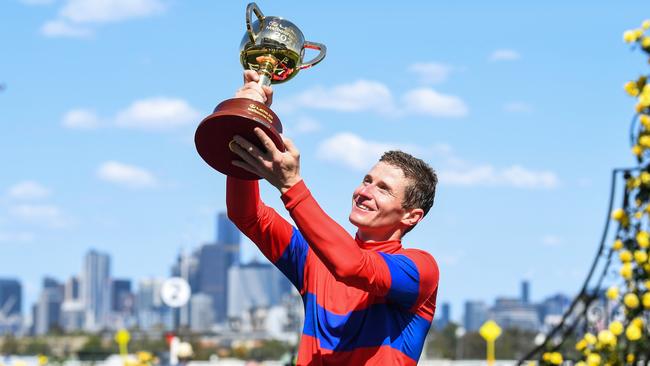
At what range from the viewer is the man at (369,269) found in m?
3.92

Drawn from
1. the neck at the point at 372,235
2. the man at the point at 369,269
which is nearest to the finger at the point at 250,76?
the man at the point at 369,269

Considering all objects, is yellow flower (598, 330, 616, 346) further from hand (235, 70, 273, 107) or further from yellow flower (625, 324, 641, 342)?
hand (235, 70, 273, 107)

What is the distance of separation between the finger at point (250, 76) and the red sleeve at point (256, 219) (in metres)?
0.34

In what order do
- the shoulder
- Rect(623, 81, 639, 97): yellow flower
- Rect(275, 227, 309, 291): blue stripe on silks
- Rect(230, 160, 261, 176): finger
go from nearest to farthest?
Rect(230, 160, 261, 176): finger
the shoulder
Rect(275, 227, 309, 291): blue stripe on silks
Rect(623, 81, 639, 97): yellow flower

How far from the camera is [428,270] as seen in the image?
4016 millimetres

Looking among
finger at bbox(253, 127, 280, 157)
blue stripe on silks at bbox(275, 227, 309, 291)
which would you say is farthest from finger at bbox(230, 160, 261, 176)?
blue stripe on silks at bbox(275, 227, 309, 291)

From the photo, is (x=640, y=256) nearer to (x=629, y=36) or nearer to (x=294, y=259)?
(x=629, y=36)

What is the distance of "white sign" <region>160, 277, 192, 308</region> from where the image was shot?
66.4ft

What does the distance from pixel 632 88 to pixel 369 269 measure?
13.8 feet

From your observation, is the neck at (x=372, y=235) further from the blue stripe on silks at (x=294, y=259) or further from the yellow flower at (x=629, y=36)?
the yellow flower at (x=629, y=36)

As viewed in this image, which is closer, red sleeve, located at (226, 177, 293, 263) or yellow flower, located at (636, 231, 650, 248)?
red sleeve, located at (226, 177, 293, 263)

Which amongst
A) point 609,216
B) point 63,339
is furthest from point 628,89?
point 63,339

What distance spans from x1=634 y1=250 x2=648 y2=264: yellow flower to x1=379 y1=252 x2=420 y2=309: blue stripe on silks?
407 centimetres

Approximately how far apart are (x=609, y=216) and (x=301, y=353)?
4528 mm
